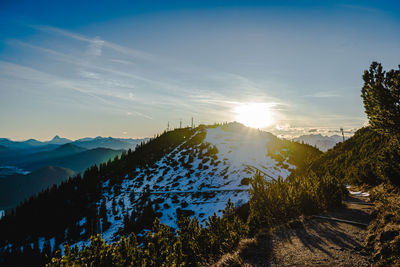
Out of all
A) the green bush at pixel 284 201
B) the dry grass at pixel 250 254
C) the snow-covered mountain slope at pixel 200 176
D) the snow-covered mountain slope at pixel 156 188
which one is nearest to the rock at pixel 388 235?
the dry grass at pixel 250 254

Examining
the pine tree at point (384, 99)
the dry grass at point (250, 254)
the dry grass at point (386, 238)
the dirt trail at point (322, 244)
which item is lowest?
the dry grass at point (250, 254)

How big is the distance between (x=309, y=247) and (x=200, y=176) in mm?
78990

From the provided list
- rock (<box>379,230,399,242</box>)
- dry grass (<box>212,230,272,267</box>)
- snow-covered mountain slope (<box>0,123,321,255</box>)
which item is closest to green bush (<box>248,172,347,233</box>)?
dry grass (<box>212,230,272,267</box>)

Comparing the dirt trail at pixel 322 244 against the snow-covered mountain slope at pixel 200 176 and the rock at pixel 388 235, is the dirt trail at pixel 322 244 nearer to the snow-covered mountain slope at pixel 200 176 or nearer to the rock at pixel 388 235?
the rock at pixel 388 235

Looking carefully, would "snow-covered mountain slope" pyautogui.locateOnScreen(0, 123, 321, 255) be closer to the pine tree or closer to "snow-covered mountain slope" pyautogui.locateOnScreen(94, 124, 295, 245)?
"snow-covered mountain slope" pyautogui.locateOnScreen(94, 124, 295, 245)

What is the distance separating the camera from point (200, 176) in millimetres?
86250

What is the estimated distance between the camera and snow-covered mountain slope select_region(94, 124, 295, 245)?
6462cm

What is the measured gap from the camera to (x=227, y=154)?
10756cm

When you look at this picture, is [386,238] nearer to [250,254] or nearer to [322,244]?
[322,244]

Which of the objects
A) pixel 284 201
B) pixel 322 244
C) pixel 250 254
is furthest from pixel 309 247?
pixel 284 201

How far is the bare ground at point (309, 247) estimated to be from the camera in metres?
7.21

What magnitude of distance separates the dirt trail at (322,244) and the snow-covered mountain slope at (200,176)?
45.3 m

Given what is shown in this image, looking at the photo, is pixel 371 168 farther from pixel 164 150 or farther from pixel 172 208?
pixel 164 150

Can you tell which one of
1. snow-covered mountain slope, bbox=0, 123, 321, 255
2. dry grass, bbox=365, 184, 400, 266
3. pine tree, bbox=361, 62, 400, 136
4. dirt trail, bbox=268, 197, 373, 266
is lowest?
snow-covered mountain slope, bbox=0, 123, 321, 255
